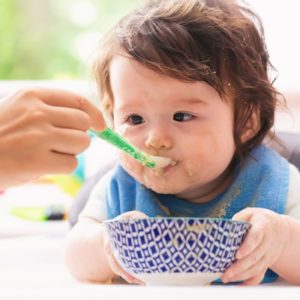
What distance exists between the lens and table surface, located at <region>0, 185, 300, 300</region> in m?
0.67

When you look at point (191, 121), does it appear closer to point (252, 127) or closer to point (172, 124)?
point (172, 124)

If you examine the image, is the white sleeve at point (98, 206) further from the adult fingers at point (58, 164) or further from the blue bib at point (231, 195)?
the adult fingers at point (58, 164)

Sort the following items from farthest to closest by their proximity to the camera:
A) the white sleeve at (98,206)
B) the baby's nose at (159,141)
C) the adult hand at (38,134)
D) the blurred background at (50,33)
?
1. the blurred background at (50,33)
2. the white sleeve at (98,206)
3. the baby's nose at (159,141)
4. the adult hand at (38,134)

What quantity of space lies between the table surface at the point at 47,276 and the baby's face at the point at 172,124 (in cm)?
20

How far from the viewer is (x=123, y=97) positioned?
113cm

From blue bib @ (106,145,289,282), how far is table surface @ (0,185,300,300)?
0.47 feet

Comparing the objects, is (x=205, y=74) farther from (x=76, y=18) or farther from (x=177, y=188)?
(x=76, y=18)

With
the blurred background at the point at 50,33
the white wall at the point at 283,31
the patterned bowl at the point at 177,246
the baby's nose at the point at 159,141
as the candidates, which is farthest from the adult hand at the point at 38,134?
the blurred background at the point at 50,33

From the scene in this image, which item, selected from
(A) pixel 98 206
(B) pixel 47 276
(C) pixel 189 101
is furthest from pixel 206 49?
(B) pixel 47 276

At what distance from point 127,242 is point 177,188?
0.31m

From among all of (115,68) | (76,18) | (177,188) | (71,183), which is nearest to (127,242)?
(177,188)

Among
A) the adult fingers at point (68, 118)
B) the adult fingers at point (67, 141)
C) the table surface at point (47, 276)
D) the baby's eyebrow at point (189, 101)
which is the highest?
the adult fingers at point (68, 118)

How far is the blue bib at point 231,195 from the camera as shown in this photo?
114cm

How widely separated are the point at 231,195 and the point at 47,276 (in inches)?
13.3
